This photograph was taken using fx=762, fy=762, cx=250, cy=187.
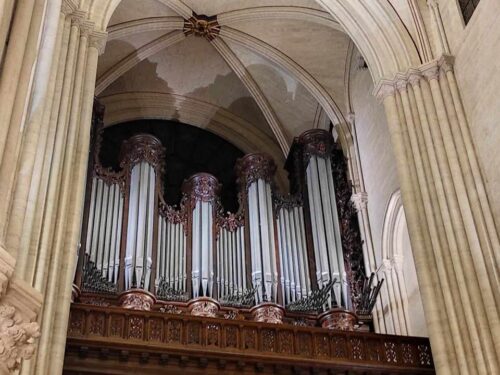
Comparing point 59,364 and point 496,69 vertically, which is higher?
point 496,69

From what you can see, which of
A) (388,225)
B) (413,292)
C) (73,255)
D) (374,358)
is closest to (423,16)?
(388,225)

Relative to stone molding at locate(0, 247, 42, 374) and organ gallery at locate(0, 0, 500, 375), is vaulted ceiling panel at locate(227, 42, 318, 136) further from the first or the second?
stone molding at locate(0, 247, 42, 374)

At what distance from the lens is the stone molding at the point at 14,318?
462cm

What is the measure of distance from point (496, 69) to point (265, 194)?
471 cm

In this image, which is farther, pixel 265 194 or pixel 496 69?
pixel 265 194

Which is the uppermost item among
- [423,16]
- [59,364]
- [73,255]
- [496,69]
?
[423,16]

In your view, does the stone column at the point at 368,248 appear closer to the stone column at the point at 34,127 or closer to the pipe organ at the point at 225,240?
the pipe organ at the point at 225,240

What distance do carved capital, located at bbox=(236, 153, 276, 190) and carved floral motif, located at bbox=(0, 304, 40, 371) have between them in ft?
27.6

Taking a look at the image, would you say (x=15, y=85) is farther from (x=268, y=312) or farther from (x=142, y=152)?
(x=142, y=152)

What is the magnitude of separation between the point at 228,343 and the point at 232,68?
7.12 m

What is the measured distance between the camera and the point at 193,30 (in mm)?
14148

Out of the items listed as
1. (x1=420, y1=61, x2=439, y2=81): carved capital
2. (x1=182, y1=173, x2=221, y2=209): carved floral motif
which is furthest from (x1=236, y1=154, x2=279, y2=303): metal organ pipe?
(x1=420, y1=61, x2=439, y2=81): carved capital

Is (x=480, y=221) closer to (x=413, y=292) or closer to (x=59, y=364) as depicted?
(x=413, y=292)

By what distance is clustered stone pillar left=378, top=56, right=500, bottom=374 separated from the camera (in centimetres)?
853
